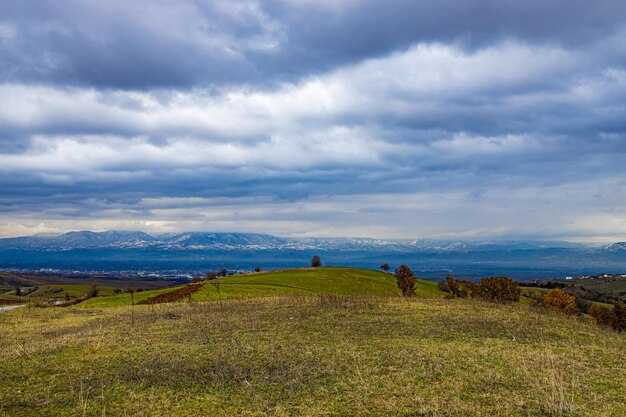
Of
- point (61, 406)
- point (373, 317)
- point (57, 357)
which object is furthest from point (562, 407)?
point (57, 357)

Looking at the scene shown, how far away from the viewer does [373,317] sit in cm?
2477

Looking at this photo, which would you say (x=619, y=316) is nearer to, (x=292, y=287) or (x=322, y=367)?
(x=292, y=287)

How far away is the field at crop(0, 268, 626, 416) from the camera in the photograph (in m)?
11.3

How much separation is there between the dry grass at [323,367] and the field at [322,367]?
0.18 ft

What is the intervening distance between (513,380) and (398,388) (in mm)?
3642

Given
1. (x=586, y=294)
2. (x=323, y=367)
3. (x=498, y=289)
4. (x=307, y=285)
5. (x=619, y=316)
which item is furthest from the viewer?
(x=586, y=294)

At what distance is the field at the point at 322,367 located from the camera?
11312mm

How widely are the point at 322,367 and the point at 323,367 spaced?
34 millimetres

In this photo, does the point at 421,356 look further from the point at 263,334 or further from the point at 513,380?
the point at 263,334

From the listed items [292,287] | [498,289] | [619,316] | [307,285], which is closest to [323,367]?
[498,289]

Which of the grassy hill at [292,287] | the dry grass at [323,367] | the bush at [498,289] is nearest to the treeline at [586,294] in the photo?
the grassy hill at [292,287]

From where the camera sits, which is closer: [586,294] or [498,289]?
[498,289]

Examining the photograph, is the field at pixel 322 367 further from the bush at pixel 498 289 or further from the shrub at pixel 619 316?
the shrub at pixel 619 316

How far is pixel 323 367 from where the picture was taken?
1463 centimetres
